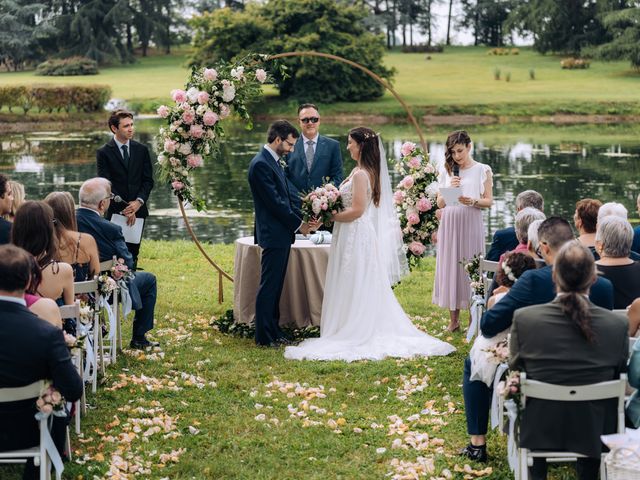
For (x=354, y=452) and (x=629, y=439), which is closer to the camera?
(x=629, y=439)

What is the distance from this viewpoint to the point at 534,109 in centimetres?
4319

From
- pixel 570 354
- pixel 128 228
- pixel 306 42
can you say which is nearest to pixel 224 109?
pixel 128 228

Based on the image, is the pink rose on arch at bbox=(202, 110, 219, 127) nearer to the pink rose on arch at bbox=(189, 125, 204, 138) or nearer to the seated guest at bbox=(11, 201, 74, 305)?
the pink rose on arch at bbox=(189, 125, 204, 138)

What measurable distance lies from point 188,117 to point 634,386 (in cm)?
612

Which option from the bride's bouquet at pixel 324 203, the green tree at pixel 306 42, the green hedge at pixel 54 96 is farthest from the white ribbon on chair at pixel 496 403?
the green hedge at pixel 54 96

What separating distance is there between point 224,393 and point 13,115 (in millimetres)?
40442

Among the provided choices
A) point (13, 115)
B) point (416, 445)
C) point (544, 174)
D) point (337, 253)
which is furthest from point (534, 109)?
point (416, 445)

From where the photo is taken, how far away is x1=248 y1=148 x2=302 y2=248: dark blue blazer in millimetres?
8695

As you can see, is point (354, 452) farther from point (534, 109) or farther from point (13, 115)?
point (13, 115)

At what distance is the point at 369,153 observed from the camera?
28.6ft

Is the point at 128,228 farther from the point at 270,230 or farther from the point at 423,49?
the point at 423,49

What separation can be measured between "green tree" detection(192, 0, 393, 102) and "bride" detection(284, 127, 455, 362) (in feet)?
122

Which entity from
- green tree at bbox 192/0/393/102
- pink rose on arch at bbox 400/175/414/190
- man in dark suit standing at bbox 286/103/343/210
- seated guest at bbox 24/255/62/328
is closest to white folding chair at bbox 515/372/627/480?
seated guest at bbox 24/255/62/328

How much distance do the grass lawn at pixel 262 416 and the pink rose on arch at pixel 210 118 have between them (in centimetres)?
212
